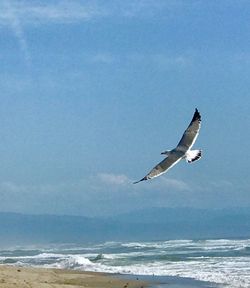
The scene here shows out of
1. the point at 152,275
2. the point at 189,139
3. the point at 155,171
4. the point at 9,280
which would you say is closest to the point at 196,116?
the point at 189,139

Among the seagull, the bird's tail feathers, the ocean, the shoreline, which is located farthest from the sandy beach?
the bird's tail feathers

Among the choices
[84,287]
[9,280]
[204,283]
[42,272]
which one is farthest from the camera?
[42,272]

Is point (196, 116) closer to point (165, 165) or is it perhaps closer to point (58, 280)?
point (165, 165)

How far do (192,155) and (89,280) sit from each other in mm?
15352

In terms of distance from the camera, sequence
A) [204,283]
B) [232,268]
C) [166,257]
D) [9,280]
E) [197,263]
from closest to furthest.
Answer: [9,280]
[204,283]
[232,268]
[197,263]
[166,257]

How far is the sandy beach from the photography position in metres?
24.6

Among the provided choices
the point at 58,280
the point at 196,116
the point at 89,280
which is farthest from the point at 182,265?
the point at 196,116

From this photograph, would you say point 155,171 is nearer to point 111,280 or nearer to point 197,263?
point 111,280

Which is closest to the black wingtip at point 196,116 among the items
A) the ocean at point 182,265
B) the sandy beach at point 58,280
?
the sandy beach at point 58,280

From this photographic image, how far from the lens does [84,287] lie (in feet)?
85.7

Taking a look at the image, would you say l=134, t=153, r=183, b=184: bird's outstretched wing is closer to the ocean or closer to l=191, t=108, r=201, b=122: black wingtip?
l=191, t=108, r=201, b=122: black wingtip

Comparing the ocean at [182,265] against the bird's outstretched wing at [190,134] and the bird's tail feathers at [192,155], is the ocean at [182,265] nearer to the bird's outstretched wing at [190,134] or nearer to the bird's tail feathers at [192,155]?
the bird's outstretched wing at [190,134]

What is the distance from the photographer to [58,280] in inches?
1120

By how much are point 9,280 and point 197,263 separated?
44.2ft
